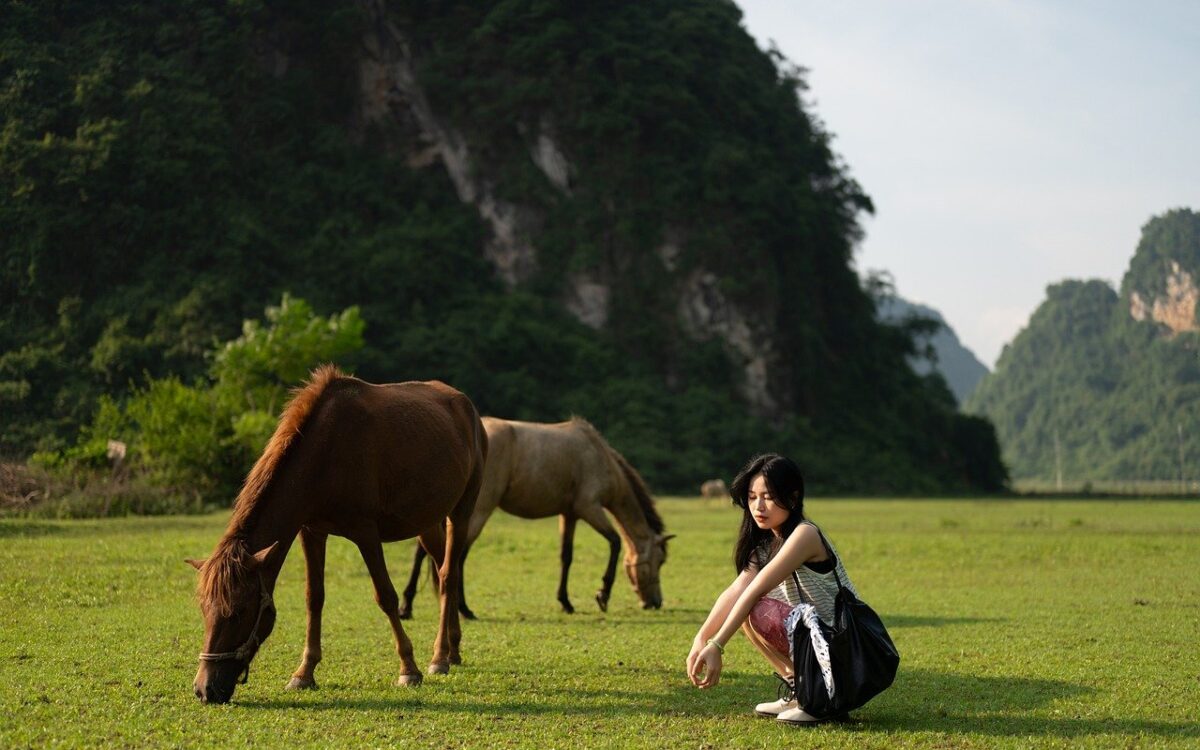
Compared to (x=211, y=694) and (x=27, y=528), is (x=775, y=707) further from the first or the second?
(x=27, y=528)

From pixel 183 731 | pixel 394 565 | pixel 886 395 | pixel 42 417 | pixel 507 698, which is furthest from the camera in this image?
pixel 886 395

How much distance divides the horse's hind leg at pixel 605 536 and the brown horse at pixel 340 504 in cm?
403

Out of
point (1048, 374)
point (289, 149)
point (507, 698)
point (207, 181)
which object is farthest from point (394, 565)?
point (1048, 374)

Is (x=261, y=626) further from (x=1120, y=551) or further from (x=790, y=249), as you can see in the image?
(x=790, y=249)

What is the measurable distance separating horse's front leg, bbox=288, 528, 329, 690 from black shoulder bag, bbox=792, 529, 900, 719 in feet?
10.5

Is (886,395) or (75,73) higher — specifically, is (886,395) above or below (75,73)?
below

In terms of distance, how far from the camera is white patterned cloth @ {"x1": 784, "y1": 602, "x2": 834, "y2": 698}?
6688 mm

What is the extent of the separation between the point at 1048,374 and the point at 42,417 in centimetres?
12240

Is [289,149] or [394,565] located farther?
[289,149]

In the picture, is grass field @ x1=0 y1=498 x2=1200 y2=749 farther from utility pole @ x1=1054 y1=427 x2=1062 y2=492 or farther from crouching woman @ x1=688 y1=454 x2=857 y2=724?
utility pole @ x1=1054 y1=427 x2=1062 y2=492

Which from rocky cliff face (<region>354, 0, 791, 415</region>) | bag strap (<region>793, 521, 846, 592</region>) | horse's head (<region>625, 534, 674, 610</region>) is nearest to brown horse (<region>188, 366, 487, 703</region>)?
bag strap (<region>793, 521, 846, 592</region>)

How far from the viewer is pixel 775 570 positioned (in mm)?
6680

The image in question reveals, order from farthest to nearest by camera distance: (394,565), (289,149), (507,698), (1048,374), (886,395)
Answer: (1048,374)
(886,395)
(289,149)
(394,565)
(507,698)

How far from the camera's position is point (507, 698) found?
8.01 meters
